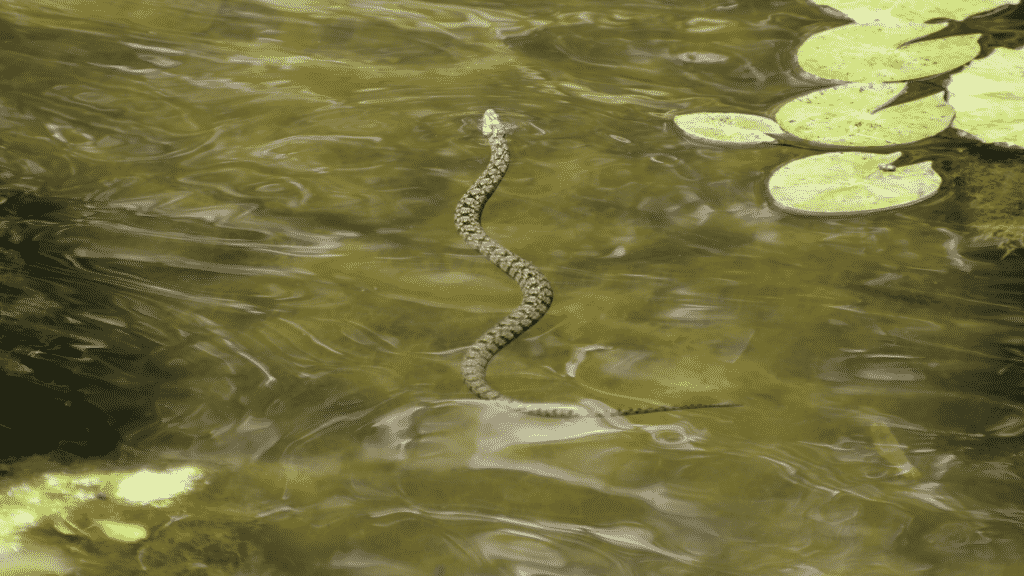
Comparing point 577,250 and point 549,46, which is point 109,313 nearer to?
point 577,250

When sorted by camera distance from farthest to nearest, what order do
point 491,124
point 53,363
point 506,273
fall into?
point 491,124, point 506,273, point 53,363

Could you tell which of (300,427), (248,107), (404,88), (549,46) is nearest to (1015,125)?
(549,46)

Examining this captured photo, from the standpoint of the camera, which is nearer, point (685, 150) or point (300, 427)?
point (300, 427)

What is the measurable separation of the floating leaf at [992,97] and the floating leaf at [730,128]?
975 millimetres

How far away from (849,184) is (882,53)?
1501 millimetres

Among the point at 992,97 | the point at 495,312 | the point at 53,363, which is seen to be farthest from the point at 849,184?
the point at 53,363

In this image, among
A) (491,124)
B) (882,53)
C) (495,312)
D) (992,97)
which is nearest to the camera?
(495,312)

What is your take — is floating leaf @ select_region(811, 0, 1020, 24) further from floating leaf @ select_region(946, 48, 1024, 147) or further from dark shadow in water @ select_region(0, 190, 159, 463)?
dark shadow in water @ select_region(0, 190, 159, 463)

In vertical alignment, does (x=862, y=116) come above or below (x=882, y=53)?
below

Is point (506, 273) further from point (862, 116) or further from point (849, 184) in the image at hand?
point (862, 116)

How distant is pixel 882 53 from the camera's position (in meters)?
4.71

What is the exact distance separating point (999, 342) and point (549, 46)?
3322mm

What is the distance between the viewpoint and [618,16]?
5480mm

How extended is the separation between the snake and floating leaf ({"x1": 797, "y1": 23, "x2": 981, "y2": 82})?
206 centimetres
